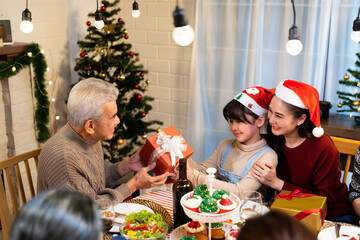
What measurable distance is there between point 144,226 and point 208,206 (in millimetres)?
288

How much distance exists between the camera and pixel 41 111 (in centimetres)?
369

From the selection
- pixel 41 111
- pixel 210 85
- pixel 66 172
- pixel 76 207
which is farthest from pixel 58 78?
pixel 76 207

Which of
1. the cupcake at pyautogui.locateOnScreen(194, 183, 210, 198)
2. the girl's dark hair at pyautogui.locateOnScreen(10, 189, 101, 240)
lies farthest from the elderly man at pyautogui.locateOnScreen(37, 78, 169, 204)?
the girl's dark hair at pyautogui.locateOnScreen(10, 189, 101, 240)

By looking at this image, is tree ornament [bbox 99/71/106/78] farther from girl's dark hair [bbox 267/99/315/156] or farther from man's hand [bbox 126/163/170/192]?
girl's dark hair [bbox 267/99/315/156]

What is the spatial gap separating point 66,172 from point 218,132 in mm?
2161

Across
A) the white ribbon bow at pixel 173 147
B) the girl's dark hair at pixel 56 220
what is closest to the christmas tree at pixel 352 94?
the white ribbon bow at pixel 173 147

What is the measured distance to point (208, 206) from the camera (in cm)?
162

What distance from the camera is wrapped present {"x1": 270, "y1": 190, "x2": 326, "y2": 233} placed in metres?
1.66

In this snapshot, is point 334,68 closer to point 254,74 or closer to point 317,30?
point 317,30

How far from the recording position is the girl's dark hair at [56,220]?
725 millimetres

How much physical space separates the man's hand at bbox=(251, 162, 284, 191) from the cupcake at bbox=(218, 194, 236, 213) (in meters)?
0.49

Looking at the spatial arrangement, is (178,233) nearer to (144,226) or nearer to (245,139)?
(144,226)

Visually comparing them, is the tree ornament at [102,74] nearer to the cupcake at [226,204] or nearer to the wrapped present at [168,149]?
the wrapped present at [168,149]

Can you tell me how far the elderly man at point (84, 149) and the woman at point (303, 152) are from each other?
636 mm
